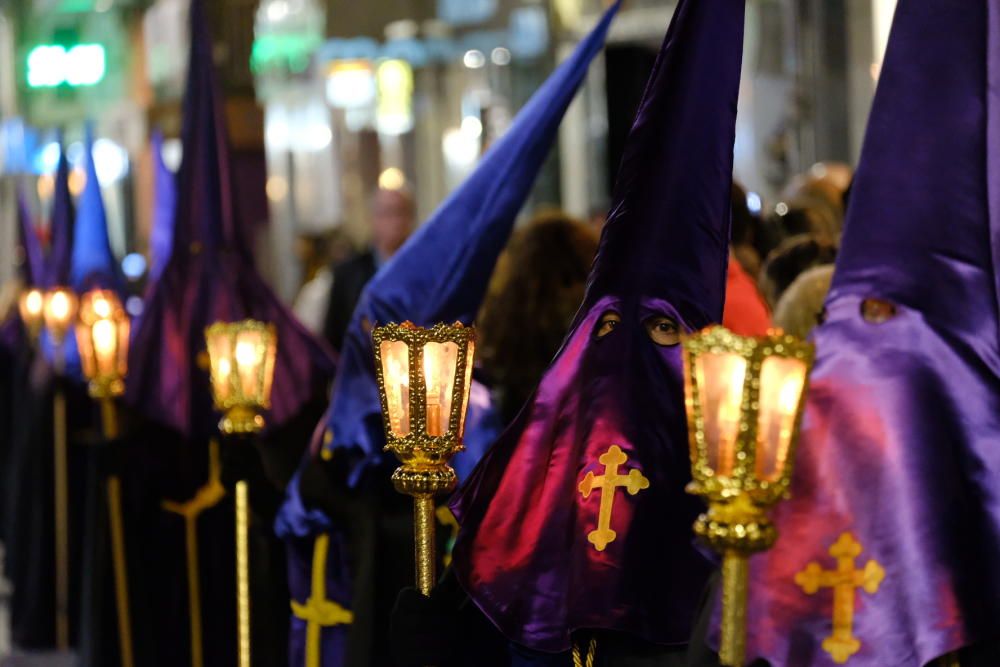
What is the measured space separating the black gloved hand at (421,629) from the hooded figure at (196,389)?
300 centimetres

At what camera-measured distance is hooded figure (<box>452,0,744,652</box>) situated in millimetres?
3508

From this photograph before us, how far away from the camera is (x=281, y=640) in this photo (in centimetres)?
664

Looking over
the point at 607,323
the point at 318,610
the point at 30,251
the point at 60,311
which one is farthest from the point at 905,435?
the point at 30,251

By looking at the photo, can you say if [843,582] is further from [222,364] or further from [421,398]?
[222,364]

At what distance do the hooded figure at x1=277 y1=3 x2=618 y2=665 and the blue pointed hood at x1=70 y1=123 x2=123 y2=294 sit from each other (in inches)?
178

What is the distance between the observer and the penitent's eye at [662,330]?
358 cm

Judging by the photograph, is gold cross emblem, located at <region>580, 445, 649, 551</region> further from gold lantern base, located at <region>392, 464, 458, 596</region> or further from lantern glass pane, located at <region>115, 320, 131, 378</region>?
lantern glass pane, located at <region>115, 320, 131, 378</region>

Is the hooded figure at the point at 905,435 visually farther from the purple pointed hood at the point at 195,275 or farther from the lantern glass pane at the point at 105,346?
the purple pointed hood at the point at 195,275

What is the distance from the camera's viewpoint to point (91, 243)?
32.6ft

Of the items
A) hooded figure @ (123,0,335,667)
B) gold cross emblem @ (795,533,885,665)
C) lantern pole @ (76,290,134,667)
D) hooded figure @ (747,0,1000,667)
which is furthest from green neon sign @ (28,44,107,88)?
gold cross emblem @ (795,533,885,665)

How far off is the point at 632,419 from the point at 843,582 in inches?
27.9

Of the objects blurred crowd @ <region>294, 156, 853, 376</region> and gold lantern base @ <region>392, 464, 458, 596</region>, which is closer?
gold lantern base @ <region>392, 464, 458, 596</region>

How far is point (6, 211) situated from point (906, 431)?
2492cm

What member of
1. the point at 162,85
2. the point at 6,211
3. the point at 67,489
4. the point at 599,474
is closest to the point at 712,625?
the point at 599,474
